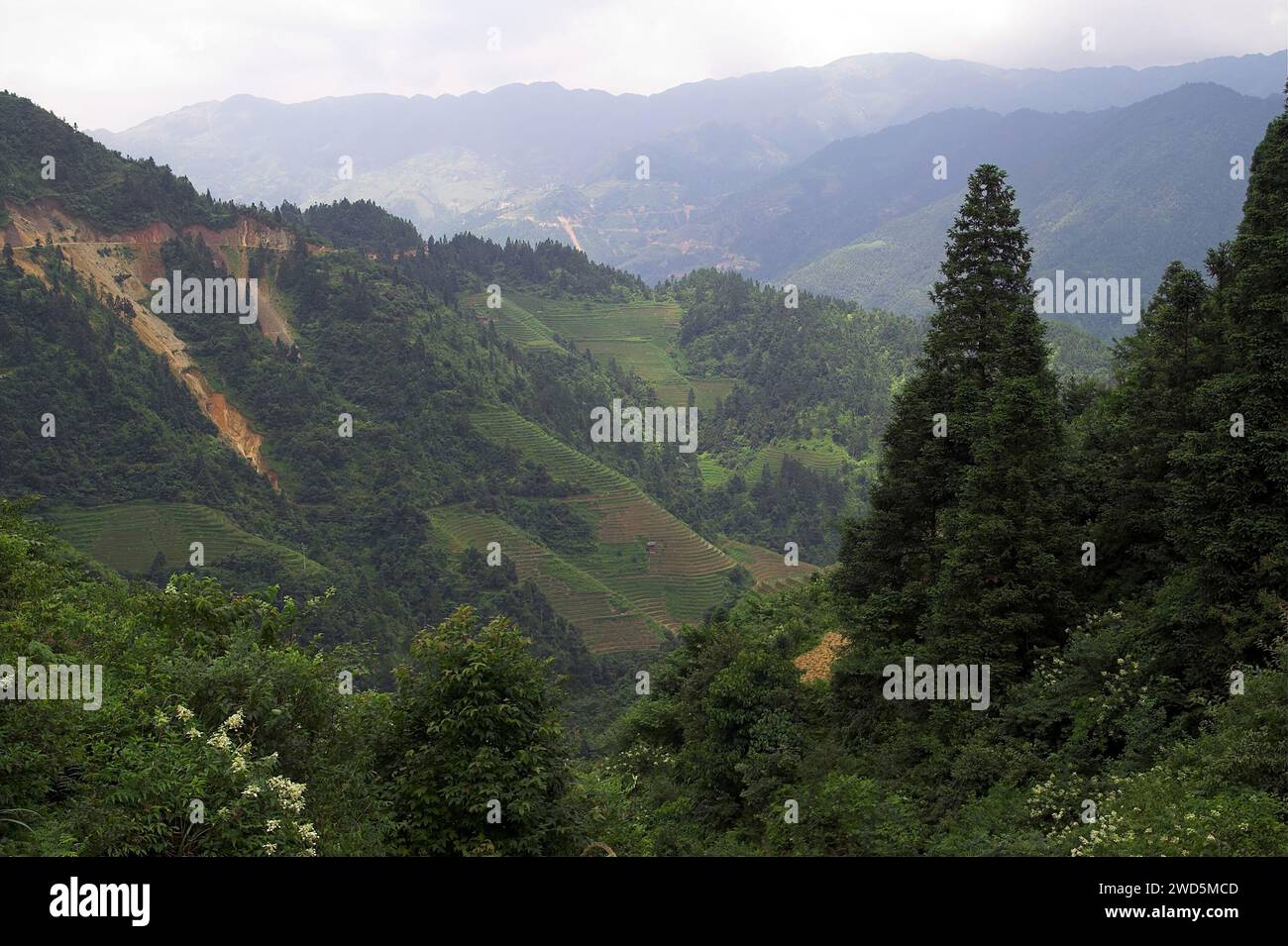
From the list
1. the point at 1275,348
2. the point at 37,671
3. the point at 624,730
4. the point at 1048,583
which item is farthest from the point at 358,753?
the point at 624,730

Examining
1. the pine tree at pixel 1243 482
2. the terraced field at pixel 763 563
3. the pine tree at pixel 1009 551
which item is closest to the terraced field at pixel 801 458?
the terraced field at pixel 763 563

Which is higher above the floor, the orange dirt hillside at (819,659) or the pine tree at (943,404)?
the pine tree at (943,404)

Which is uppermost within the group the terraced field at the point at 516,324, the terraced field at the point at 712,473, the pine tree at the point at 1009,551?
the terraced field at the point at 516,324

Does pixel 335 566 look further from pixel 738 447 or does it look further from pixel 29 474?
pixel 738 447

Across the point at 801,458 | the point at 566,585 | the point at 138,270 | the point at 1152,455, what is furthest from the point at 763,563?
the point at 1152,455

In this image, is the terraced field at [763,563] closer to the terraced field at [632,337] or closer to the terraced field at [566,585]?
the terraced field at [566,585]

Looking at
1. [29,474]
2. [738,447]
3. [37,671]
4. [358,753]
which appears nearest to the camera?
[37,671]
